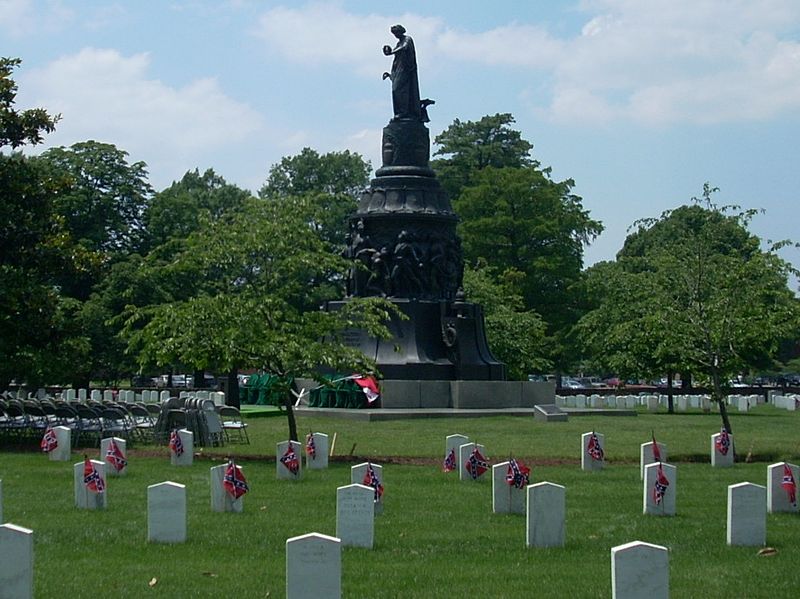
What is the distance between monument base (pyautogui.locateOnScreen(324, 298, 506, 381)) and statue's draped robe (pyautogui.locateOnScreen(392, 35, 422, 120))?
21.0 ft

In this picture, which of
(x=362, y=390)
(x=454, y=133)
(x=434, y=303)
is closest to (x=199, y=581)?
(x=362, y=390)

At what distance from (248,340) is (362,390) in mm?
13929

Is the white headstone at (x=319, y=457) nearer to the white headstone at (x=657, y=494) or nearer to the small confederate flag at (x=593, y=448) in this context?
the small confederate flag at (x=593, y=448)

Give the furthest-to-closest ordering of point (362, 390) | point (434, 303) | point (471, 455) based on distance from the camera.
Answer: point (434, 303), point (362, 390), point (471, 455)

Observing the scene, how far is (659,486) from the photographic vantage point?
15938 mm

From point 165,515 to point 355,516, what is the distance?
2.00 meters

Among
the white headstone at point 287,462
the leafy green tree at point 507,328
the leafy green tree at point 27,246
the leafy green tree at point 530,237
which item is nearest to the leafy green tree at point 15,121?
the leafy green tree at point 27,246

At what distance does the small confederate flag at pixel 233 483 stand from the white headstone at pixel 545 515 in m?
4.00

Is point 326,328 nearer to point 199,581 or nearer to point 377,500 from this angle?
point 377,500

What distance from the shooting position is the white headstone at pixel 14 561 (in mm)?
9734

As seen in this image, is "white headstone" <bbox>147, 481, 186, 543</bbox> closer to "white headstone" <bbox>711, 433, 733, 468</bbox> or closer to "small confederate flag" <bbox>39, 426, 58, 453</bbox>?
"small confederate flag" <bbox>39, 426, 58, 453</bbox>

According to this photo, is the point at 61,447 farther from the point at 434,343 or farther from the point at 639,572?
the point at 434,343

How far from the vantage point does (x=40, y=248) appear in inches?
1095

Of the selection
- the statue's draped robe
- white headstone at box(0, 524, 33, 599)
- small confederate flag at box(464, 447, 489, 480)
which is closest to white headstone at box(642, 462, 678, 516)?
small confederate flag at box(464, 447, 489, 480)
